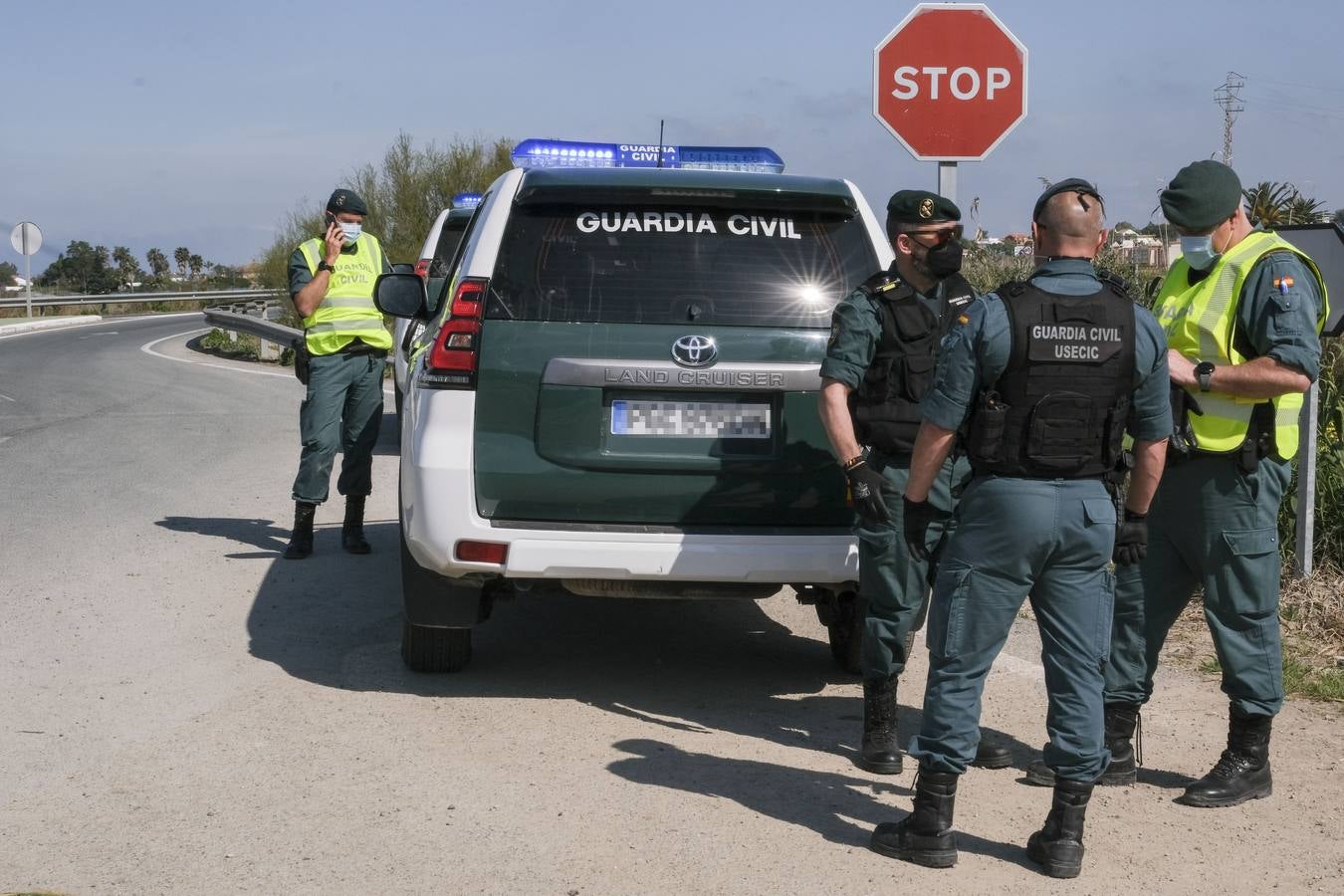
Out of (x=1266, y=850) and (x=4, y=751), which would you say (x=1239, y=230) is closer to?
(x=1266, y=850)

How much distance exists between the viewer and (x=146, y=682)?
584cm

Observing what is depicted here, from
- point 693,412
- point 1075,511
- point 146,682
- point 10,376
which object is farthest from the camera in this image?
point 10,376

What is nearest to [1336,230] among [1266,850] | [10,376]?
[1266,850]

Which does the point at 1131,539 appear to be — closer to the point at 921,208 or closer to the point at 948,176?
the point at 921,208

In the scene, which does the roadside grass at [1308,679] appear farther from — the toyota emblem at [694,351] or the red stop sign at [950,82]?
the red stop sign at [950,82]

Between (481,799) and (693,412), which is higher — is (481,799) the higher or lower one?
the lower one

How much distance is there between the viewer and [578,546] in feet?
17.2

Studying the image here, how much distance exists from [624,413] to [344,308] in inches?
140

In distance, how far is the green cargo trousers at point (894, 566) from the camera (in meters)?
4.89

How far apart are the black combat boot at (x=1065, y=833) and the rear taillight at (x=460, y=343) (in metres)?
2.35

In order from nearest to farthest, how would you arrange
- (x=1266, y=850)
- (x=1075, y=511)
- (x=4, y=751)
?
(x=1075, y=511) → (x=1266, y=850) → (x=4, y=751)

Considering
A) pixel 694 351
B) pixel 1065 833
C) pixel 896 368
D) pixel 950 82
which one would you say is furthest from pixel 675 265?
pixel 950 82

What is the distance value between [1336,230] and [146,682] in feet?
15.9

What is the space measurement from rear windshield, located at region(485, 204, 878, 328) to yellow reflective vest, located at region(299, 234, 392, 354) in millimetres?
3122
